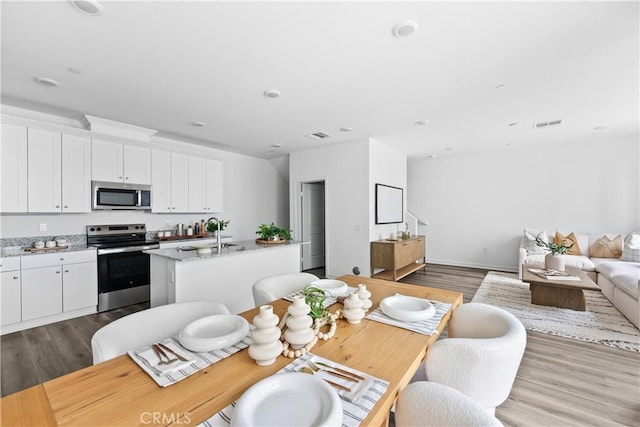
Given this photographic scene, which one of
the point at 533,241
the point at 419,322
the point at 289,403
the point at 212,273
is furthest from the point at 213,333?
the point at 533,241

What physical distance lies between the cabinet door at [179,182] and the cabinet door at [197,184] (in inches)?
2.7

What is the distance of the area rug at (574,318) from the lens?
2.71 m

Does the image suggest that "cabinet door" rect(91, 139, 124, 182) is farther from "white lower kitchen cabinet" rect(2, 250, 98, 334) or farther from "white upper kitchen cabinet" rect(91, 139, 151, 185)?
"white lower kitchen cabinet" rect(2, 250, 98, 334)

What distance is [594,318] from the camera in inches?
125

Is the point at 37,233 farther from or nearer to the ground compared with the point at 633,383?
farther from the ground

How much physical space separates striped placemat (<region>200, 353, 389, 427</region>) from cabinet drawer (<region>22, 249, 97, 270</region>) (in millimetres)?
3727

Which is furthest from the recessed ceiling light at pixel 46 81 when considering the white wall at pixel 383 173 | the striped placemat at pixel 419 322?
the white wall at pixel 383 173

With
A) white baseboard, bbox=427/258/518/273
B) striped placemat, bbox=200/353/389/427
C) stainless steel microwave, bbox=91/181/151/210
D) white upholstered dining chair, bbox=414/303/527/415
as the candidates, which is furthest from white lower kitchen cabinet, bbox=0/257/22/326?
white baseboard, bbox=427/258/518/273

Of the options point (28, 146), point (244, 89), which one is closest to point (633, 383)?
point (244, 89)

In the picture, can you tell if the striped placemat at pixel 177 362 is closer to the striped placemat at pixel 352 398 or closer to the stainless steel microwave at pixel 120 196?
the striped placemat at pixel 352 398

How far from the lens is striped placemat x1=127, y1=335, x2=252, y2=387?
883mm

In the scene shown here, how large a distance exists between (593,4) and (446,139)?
3.16 meters

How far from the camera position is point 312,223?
6004 millimetres

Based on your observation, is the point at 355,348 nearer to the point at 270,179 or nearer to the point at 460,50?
the point at 460,50
